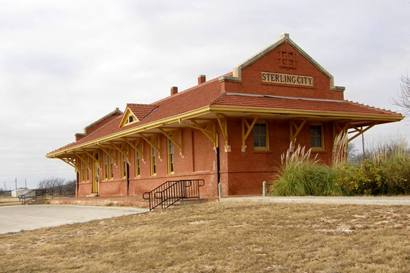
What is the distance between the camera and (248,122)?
2256 centimetres

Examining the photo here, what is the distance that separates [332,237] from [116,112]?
38.2 meters

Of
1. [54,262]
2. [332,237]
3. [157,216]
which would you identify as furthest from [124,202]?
[332,237]

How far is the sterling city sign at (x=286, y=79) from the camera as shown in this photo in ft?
79.8

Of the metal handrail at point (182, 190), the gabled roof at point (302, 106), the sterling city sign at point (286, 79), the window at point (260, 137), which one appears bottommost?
the metal handrail at point (182, 190)

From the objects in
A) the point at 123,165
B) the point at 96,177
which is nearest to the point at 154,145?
the point at 123,165

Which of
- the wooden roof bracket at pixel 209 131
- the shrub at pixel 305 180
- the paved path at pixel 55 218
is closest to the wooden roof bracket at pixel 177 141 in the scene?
the wooden roof bracket at pixel 209 131

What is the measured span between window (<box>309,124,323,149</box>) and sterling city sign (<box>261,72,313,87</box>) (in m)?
1.87

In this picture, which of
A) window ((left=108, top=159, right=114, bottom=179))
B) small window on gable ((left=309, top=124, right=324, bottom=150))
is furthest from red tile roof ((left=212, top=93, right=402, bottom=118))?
window ((left=108, top=159, right=114, bottom=179))

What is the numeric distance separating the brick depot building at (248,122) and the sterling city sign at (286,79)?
1.6 inches

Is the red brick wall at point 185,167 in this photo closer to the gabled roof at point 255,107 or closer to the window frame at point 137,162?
the window frame at point 137,162

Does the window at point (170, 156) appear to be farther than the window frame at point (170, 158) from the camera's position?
Yes

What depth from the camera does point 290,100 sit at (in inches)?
952

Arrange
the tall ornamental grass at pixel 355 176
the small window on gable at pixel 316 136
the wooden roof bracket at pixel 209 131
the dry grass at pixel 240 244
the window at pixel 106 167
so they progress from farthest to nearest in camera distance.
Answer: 1. the window at pixel 106 167
2. the small window on gable at pixel 316 136
3. the wooden roof bracket at pixel 209 131
4. the tall ornamental grass at pixel 355 176
5. the dry grass at pixel 240 244

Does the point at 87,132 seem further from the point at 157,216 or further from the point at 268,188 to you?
the point at 157,216
